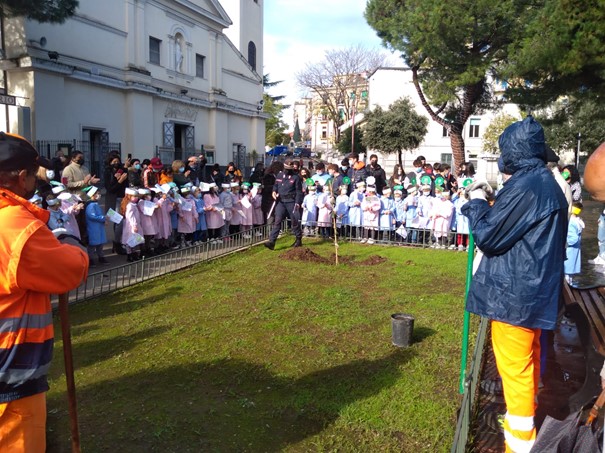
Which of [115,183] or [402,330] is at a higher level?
[115,183]

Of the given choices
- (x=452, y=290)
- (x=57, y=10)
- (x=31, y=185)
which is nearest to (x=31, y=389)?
(x=31, y=185)

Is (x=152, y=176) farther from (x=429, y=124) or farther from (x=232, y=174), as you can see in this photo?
(x=429, y=124)

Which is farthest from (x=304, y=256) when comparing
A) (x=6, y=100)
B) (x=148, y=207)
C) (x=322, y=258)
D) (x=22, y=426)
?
(x=22, y=426)

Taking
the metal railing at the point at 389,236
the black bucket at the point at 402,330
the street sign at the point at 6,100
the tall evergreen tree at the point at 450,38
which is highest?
the tall evergreen tree at the point at 450,38

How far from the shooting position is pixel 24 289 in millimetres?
2242

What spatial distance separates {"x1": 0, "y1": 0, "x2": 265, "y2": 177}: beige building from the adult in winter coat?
42.5 feet

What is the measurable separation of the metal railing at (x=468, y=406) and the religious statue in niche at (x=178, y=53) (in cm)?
2414

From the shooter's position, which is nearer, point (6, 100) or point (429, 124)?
point (6, 100)

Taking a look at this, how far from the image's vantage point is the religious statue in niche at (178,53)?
25.8 m

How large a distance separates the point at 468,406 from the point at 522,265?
110 centimetres

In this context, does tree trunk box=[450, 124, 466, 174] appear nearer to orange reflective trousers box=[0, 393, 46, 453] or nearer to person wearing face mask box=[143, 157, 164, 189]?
person wearing face mask box=[143, 157, 164, 189]

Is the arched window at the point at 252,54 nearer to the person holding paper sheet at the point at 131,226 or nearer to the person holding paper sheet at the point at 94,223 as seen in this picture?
the person holding paper sheet at the point at 131,226

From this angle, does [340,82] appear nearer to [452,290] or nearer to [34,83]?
[34,83]

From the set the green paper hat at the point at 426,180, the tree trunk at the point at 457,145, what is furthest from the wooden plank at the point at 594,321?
the tree trunk at the point at 457,145
